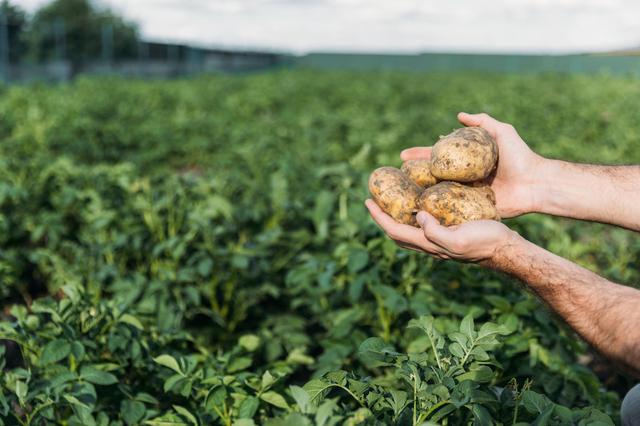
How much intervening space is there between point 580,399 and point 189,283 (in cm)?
187

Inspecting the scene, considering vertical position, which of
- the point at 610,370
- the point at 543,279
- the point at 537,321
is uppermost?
the point at 543,279

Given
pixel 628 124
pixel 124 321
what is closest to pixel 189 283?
pixel 124 321

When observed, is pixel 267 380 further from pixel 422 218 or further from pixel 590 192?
pixel 590 192

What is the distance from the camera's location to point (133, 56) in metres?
29.0

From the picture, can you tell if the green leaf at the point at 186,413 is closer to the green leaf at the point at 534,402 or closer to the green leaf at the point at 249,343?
the green leaf at the point at 249,343

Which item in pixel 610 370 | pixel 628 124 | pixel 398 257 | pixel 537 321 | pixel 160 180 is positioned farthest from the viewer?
pixel 628 124

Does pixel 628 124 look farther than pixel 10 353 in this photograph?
Yes

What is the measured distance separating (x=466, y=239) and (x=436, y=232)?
10 cm

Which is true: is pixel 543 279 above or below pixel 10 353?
above

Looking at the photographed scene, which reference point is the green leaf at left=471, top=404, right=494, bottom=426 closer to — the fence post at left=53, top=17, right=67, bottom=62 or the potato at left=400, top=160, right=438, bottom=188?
the potato at left=400, top=160, right=438, bottom=188

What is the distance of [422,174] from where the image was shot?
246cm

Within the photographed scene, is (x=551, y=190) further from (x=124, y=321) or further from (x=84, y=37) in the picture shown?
(x=84, y=37)

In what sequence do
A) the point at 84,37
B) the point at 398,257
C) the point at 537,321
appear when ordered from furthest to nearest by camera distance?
the point at 84,37
the point at 398,257
the point at 537,321

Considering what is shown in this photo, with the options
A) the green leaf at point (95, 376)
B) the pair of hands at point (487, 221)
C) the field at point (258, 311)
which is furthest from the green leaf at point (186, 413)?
the pair of hands at point (487, 221)
